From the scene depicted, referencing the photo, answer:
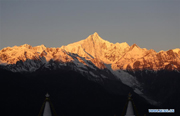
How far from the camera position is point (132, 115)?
7306cm

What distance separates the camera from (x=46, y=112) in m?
72.2

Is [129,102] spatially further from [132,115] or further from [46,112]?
[46,112]

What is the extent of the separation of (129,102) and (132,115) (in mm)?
1838

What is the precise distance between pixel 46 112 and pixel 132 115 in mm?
11808

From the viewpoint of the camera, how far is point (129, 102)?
7344 cm

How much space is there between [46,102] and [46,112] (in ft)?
4.63

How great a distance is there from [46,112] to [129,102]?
11516 mm

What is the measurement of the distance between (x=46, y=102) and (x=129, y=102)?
11.4 meters

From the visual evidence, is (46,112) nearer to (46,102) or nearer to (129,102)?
(46,102)

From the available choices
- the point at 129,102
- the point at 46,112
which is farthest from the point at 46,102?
the point at 129,102

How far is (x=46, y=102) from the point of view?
7275 centimetres

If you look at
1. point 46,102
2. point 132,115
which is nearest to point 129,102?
point 132,115
